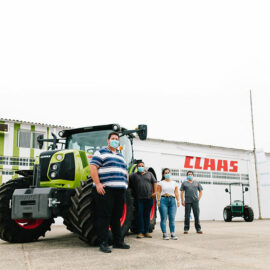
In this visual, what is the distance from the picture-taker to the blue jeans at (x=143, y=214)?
24.4ft

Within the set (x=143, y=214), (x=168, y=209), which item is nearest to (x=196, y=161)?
(x=168, y=209)

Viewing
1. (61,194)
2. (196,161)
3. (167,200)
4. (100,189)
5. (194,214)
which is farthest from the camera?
(196,161)

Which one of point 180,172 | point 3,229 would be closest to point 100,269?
point 3,229

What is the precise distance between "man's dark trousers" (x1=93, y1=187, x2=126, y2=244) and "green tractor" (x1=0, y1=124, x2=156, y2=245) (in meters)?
0.25

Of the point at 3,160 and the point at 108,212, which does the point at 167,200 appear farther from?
the point at 3,160

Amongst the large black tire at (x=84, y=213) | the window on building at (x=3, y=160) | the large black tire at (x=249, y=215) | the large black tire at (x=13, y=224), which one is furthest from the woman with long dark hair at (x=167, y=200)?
the large black tire at (x=249, y=215)

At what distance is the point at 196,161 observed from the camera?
69.1 ft

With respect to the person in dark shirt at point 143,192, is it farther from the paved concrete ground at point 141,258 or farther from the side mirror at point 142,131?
the paved concrete ground at point 141,258

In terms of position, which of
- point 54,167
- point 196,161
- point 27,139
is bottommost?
point 54,167

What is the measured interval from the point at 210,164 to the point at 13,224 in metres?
16.3

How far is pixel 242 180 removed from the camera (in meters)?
22.5

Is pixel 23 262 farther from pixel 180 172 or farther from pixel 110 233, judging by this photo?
pixel 180 172

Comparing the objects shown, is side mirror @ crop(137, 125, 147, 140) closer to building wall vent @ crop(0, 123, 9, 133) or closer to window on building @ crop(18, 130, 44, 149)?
building wall vent @ crop(0, 123, 9, 133)

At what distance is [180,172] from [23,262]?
53.6 feet
